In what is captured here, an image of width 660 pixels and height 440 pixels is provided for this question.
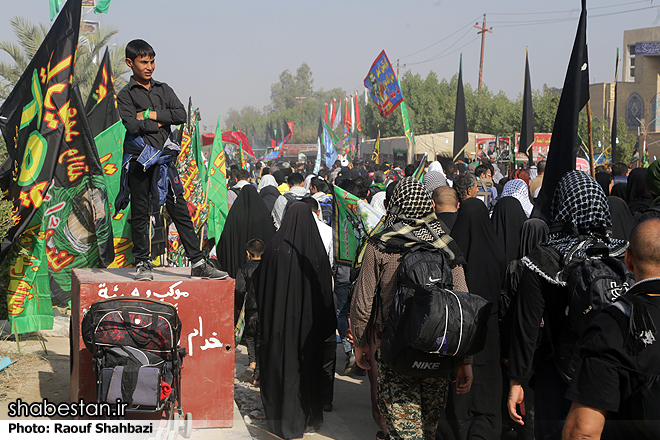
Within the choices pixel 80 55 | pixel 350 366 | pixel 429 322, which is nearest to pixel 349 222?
pixel 350 366

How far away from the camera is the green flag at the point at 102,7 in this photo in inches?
383

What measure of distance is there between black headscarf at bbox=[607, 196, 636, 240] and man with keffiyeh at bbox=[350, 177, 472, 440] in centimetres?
193

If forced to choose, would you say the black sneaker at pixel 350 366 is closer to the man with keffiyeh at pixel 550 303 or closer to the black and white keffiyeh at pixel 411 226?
the black and white keffiyeh at pixel 411 226

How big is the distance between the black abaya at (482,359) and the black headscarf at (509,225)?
806 mm

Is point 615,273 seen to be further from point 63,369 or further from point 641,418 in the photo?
point 63,369

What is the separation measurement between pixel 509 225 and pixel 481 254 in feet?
3.05

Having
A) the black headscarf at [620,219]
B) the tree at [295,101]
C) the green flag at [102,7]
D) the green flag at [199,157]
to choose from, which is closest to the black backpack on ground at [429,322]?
the black headscarf at [620,219]

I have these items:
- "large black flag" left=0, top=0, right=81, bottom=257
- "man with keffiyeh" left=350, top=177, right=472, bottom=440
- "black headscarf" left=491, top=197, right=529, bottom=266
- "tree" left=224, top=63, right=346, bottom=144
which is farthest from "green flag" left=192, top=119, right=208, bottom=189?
"tree" left=224, top=63, right=346, bottom=144

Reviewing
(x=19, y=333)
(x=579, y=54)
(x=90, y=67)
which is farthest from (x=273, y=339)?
(x=90, y=67)

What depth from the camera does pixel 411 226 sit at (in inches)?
120

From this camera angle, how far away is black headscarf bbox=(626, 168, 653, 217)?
5.23 meters

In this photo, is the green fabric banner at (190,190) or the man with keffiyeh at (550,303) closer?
the man with keffiyeh at (550,303)

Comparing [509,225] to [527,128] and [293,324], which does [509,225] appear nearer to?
[293,324]

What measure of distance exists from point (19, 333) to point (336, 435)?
9.70 feet
